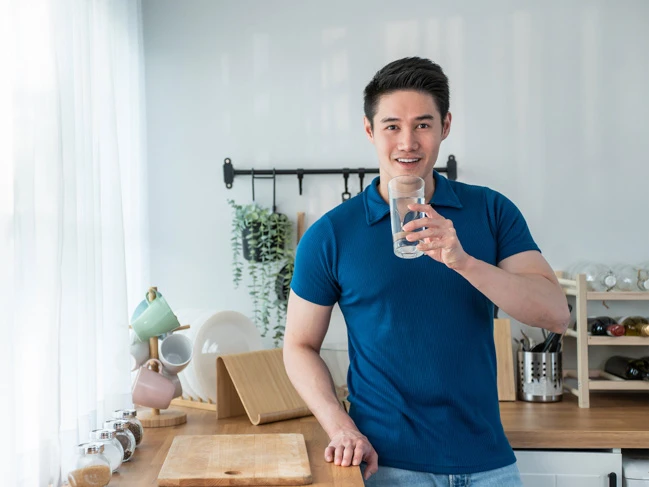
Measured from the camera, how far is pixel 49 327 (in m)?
1.63

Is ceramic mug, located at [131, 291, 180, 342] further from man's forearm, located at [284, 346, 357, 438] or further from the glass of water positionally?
the glass of water

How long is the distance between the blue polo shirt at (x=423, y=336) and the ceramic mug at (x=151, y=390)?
29.0 inches

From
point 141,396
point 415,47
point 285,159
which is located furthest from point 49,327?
point 415,47

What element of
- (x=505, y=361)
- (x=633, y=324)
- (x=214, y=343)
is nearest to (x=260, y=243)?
(x=214, y=343)

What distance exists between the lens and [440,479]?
1467 mm

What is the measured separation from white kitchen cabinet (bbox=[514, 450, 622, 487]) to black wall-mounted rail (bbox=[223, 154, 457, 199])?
41.5 inches

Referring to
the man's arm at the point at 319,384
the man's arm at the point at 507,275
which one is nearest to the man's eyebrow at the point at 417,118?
the man's arm at the point at 507,275

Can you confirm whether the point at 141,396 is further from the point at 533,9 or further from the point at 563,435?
the point at 533,9

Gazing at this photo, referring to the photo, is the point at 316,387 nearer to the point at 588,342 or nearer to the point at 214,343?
the point at 214,343

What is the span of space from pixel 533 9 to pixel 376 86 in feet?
4.89

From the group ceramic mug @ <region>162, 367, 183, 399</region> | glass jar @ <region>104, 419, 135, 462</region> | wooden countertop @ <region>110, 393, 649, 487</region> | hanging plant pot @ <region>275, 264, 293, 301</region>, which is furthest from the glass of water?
hanging plant pot @ <region>275, 264, 293, 301</region>

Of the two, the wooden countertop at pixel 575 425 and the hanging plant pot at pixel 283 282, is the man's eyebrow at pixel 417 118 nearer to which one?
the wooden countertop at pixel 575 425

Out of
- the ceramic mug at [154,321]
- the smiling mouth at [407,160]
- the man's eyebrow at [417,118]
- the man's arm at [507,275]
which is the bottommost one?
the ceramic mug at [154,321]

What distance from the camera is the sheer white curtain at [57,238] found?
1.50 metres
